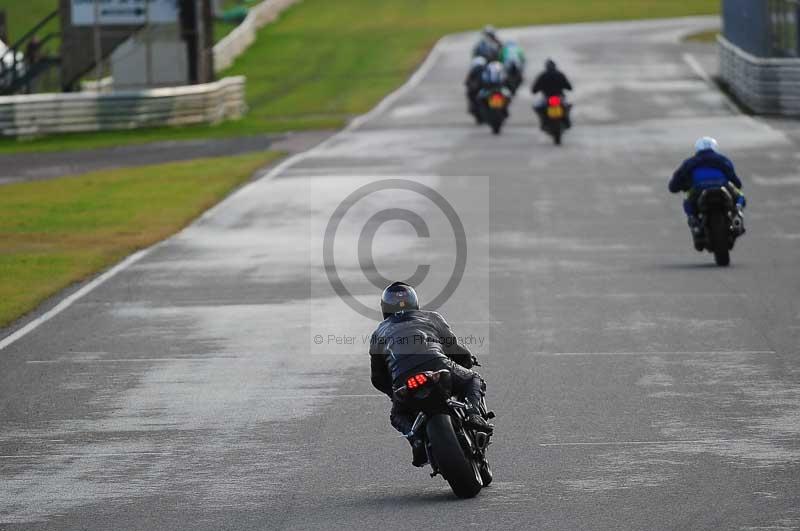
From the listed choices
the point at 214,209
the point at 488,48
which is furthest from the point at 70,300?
the point at 488,48

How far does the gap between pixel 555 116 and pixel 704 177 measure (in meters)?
15.6

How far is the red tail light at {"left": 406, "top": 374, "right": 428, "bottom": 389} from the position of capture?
31.8ft

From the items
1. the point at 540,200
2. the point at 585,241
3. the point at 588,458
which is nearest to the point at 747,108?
the point at 540,200

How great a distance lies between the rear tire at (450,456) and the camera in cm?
958

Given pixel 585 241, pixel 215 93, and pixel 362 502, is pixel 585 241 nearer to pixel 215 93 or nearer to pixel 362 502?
pixel 362 502

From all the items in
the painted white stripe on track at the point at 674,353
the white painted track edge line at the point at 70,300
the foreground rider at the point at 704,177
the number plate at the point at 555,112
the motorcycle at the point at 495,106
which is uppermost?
the foreground rider at the point at 704,177

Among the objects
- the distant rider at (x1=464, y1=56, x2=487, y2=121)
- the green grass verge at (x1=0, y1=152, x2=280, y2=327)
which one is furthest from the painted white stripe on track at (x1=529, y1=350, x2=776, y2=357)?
the distant rider at (x1=464, y1=56, x2=487, y2=121)

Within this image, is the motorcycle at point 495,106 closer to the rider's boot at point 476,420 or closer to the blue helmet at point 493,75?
the blue helmet at point 493,75

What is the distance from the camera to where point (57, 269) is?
833 inches

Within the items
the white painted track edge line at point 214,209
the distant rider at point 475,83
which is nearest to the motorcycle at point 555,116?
the distant rider at point 475,83

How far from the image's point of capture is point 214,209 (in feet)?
88.6

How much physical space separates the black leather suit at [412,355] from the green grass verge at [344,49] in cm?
3041

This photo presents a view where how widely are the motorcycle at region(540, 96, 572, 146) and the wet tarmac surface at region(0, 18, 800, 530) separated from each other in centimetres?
544

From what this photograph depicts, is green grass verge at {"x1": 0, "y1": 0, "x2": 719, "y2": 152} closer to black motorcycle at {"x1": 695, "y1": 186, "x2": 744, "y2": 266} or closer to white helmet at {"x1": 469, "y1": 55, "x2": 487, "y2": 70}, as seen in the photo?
white helmet at {"x1": 469, "y1": 55, "x2": 487, "y2": 70}
